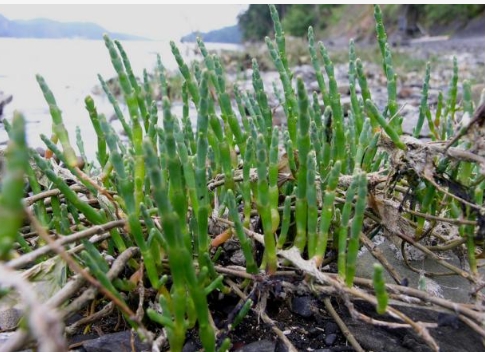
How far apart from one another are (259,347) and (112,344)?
319mm

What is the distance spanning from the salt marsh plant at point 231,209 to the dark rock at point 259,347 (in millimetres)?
67

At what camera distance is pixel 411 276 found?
1.37 m

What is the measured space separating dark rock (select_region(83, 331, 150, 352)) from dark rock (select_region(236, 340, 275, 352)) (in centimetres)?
22

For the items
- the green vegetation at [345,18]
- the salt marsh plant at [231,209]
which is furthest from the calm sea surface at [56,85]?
the green vegetation at [345,18]

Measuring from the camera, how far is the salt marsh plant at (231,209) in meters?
0.86

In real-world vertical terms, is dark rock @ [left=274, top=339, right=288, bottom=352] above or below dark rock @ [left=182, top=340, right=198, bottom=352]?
below

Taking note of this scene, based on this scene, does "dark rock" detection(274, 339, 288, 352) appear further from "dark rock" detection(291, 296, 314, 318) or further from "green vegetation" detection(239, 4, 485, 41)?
"green vegetation" detection(239, 4, 485, 41)

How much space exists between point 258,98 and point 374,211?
45 cm

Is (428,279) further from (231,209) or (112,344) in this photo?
(112,344)

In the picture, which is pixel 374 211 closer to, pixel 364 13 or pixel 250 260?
pixel 250 260

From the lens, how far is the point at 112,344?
1065mm

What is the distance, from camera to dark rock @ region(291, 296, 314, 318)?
124cm

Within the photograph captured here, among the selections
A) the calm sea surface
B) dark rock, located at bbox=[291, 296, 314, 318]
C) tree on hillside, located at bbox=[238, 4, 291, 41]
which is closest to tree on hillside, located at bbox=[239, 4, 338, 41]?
tree on hillside, located at bbox=[238, 4, 291, 41]

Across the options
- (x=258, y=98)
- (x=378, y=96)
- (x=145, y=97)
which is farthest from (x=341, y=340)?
(x=378, y=96)
